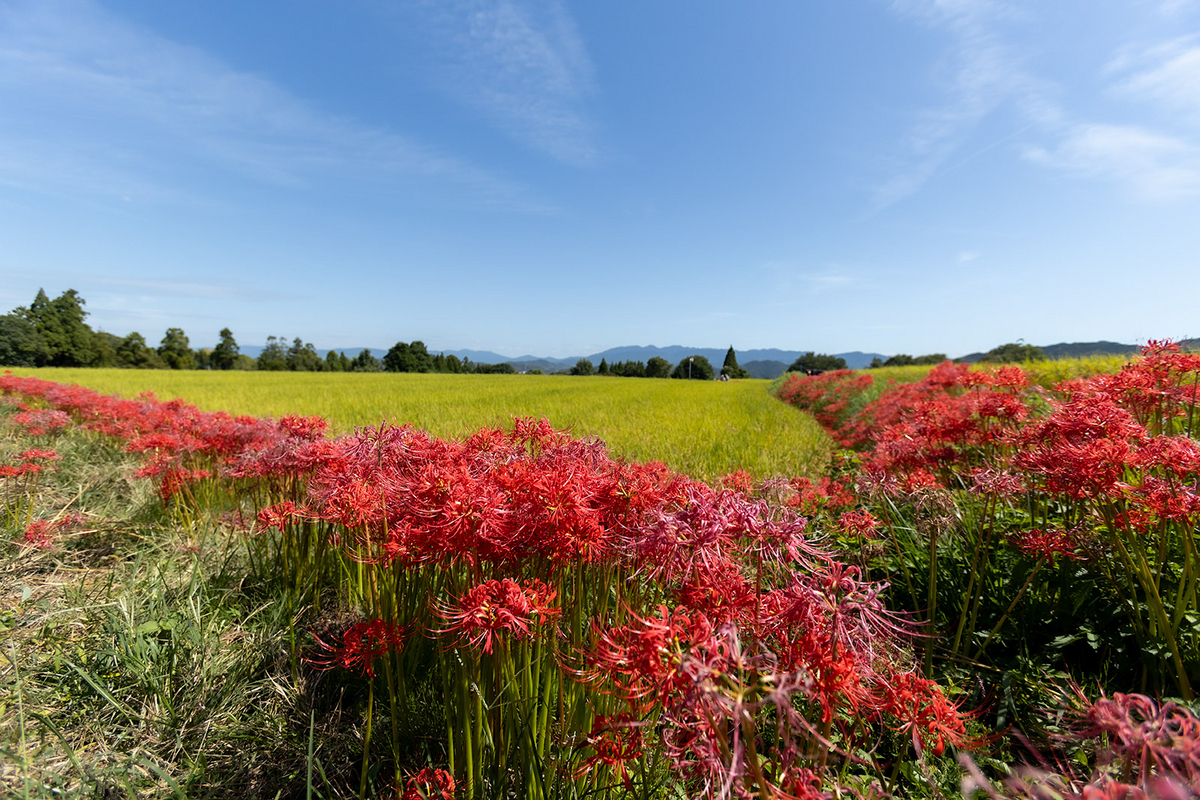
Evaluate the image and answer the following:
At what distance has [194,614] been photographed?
2.85m

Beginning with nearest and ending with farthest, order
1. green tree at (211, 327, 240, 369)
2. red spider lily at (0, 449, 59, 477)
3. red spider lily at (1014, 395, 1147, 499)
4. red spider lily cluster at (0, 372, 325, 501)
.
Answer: red spider lily at (1014, 395, 1147, 499), red spider lily cluster at (0, 372, 325, 501), red spider lily at (0, 449, 59, 477), green tree at (211, 327, 240, 369)

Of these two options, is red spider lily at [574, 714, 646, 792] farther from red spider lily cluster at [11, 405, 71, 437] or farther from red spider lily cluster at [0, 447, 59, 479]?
red spider lily cluster at [11, 405, 71, 437]

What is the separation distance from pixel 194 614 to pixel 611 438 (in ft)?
22.0

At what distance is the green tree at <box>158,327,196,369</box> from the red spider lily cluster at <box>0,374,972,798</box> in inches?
3808

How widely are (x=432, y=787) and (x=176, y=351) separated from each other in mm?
102473

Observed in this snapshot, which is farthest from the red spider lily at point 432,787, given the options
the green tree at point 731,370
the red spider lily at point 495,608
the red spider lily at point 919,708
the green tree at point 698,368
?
Answer: the green tree at point 698,368

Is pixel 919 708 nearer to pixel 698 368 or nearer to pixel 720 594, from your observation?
pixel 720 594

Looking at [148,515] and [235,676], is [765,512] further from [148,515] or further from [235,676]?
[148,515]

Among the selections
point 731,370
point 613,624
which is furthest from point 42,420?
point 731,370

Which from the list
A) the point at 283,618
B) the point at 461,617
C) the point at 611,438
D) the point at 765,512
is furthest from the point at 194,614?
the point at 611,438

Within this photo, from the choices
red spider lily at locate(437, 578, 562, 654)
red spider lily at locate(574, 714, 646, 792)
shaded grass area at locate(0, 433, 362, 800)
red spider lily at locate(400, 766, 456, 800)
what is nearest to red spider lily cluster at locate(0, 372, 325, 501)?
shaded grass area at locate(0, 433, 362, 800)

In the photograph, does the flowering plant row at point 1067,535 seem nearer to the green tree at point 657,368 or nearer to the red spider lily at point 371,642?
the red spider lily at point 371,642

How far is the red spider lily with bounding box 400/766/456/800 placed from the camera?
155 centimetres

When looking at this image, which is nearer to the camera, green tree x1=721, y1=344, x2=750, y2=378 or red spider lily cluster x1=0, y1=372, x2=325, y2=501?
red spider lily cluster x1=0, y1=372, x2=325, y2=501
